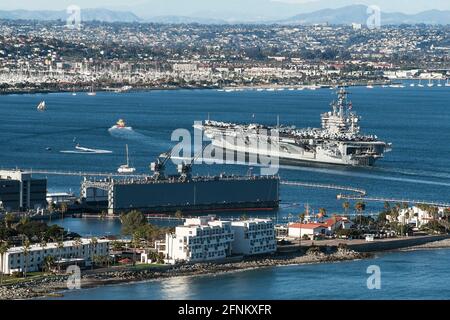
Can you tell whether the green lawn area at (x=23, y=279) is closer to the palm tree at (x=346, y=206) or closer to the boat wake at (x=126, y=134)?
the palm tree at (x=346, y=206)

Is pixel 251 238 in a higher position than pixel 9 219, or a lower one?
higher

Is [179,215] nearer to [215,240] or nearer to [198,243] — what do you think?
[215,240]

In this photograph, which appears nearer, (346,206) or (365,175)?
(346,206)

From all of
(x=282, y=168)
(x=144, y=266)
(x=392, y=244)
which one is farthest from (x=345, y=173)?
(x=144, y=266)

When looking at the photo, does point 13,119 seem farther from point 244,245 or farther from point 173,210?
point 244,245

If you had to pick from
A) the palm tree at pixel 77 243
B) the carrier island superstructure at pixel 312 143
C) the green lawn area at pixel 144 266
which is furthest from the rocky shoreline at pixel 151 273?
the carrier island superstructure at pixel 312 143

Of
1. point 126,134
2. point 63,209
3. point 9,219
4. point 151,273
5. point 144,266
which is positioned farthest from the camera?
point 126,134

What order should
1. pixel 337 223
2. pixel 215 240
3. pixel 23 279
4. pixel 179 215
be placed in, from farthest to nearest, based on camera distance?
pixel 179 215 → pixel 337 223 → pixel 215 240 → pixel 23 279

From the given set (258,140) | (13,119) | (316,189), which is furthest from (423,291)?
(13,119)
